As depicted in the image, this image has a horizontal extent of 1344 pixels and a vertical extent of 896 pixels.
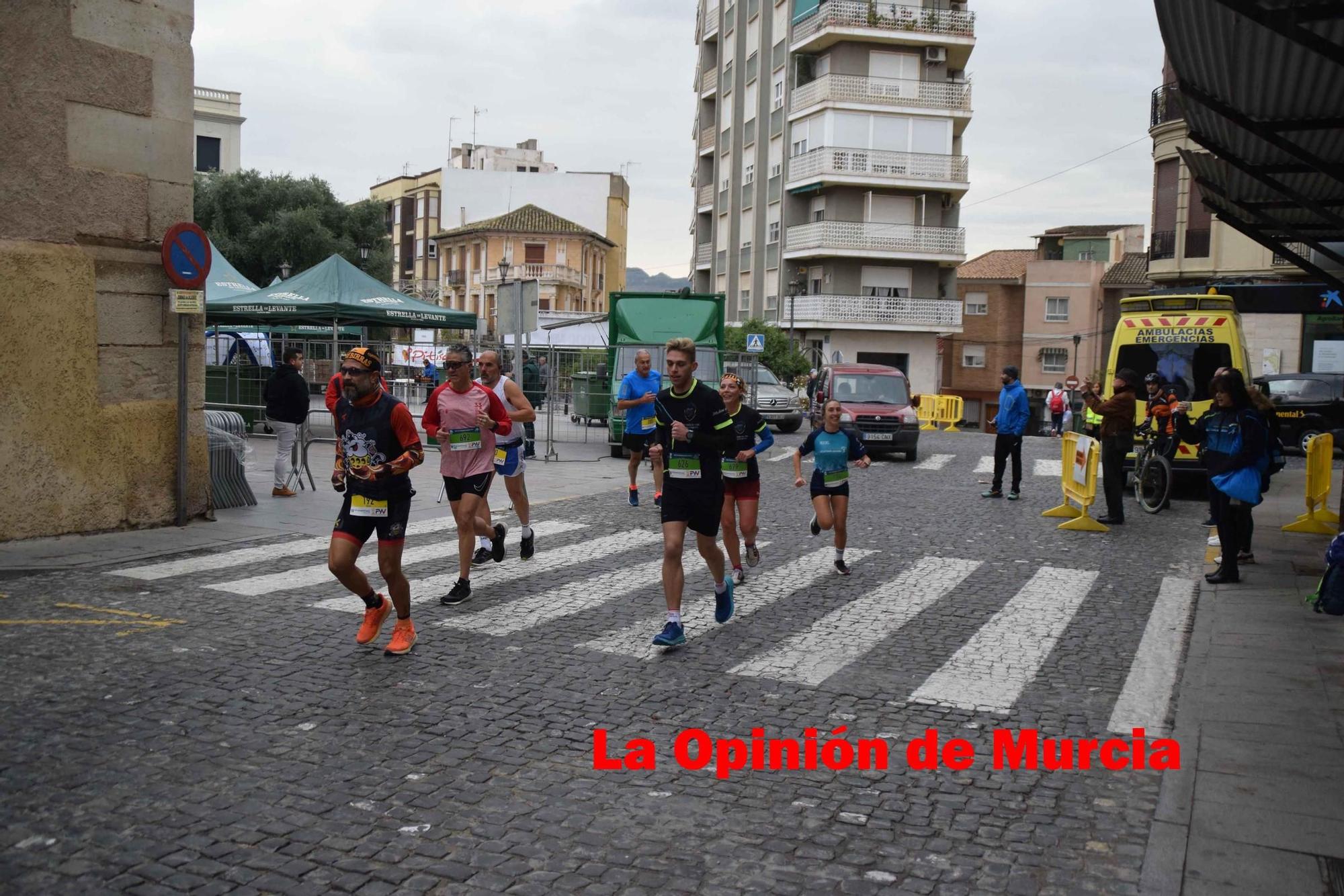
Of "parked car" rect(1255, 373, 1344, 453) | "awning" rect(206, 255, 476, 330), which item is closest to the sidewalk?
"awning" rect(206, 255, 476, 330)

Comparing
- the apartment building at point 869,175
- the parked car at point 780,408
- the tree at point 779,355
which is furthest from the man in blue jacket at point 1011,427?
the apartment building at point 869,175

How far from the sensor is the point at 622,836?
4562mm

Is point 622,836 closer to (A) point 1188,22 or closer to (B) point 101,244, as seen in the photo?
(A) point 1188,22

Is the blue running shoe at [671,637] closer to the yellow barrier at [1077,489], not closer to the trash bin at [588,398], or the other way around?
the yellow barrier at [1077,489]

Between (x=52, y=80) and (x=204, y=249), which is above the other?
(x=52, y=80)

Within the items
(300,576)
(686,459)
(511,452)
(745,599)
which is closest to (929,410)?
(511,452)

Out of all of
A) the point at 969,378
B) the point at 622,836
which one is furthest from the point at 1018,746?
the point at 969,378

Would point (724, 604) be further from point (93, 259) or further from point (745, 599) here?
point (93, 259)

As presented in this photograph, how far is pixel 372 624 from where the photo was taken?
741cm

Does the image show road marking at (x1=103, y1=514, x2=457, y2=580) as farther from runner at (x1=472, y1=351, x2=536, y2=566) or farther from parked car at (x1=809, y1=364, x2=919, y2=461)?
parked car at (x1=809, y1=364, x2=919, y2=461)

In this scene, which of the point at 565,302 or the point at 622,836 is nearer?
the point at 622,836

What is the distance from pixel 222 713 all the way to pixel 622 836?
8.01 ft

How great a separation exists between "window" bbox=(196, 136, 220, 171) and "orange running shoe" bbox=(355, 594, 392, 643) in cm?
6661

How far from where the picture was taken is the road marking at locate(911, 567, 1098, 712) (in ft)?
21.9
